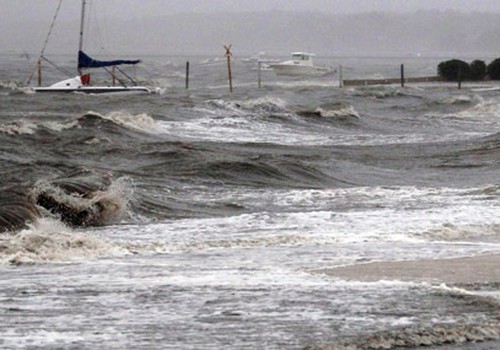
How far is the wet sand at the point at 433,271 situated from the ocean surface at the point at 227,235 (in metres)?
0.26

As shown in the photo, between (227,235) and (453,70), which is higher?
(227,235)

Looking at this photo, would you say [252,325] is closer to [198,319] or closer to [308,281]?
[198,319]

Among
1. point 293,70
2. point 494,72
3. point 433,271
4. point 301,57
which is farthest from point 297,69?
point 433,271

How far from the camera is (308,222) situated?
14180 mm

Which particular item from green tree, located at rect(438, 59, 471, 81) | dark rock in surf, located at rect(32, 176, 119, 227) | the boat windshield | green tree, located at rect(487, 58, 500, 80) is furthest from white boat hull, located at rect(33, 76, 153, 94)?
the boat windshield

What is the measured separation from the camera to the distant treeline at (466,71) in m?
72.1

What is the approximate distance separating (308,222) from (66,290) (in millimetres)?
5331

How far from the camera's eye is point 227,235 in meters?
13.1

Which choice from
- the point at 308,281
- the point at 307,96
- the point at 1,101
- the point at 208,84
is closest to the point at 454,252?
the point at 308,281

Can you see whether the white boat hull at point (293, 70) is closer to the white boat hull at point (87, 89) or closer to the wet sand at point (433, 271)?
the white boat hull at point (87, 89)

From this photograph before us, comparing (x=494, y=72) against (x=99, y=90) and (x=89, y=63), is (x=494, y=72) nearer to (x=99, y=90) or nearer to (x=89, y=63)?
(x=89, y=63)

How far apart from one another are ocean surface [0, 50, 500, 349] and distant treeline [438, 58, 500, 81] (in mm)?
41743

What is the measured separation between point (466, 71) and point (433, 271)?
63.6m

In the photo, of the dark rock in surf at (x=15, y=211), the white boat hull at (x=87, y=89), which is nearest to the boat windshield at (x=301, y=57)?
the white boat hull at (x=87, y=89)
